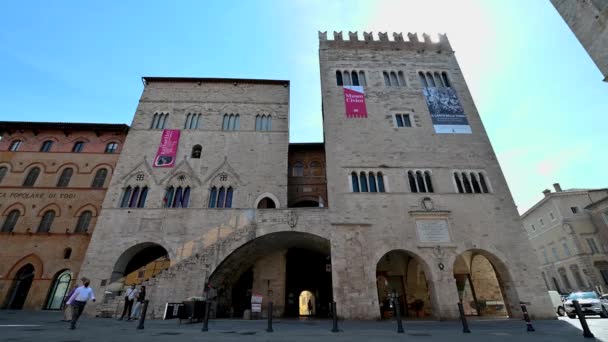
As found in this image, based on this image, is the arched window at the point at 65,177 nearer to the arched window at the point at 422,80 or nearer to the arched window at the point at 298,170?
the arched window at the point at 298,170

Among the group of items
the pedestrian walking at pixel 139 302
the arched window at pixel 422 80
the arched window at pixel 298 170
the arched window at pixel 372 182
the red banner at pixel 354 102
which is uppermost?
the arched window at pixel 422 80

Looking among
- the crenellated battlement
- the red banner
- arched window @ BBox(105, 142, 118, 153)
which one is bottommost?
arched window @ BBox(105, 142, 118, 153)

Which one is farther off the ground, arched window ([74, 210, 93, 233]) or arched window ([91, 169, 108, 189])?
arched window ([91, 169, 108, 189])

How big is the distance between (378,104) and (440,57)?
846cm

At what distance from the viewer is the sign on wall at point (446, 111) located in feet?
64.1

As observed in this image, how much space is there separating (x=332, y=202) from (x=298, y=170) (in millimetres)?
8055

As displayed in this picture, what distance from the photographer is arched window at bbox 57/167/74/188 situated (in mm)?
21522

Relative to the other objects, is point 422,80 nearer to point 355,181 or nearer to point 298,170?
point 355,181

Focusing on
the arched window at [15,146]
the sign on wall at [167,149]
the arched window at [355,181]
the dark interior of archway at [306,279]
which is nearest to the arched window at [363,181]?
the arched window at [355,181]

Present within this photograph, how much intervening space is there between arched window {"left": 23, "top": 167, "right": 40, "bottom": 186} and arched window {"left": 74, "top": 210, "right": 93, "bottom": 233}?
5.79 meters

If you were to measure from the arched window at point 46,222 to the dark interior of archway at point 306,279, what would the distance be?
18.7 meters

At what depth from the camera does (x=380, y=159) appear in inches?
716

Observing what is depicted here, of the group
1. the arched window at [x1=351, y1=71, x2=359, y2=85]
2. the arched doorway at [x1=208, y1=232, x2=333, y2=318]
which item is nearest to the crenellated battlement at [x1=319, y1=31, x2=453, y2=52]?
the arched window at [x1=351, y1=71, x2=359, y2=85]

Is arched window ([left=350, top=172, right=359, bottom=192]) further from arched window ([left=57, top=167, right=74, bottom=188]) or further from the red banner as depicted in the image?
arched window ([left=57, top=167, right=74, bottom=188])
